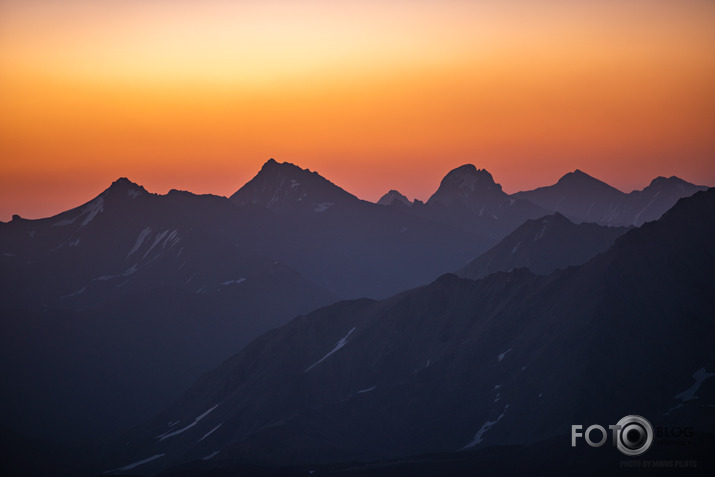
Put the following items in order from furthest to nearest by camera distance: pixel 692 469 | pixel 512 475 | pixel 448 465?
pixel 448 465, pixel 512 475, pixel 692 469

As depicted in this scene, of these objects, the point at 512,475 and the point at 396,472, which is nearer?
the point at 512,475

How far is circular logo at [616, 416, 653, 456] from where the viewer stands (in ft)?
574

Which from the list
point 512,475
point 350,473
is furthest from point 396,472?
point 512,475

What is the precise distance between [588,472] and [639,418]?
30.2 metres

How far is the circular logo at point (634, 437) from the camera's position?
17488 centimetres

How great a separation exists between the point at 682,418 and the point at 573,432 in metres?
21.0

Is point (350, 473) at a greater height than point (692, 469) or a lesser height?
greater

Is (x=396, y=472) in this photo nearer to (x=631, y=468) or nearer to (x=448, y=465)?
(x=448, y=465)

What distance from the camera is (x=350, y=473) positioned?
19950cm

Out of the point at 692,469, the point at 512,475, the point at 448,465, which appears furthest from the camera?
the point at 448,465

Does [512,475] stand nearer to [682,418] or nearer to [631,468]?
[631,468]

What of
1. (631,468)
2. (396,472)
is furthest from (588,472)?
(396,472)

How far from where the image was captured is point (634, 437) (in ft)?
599

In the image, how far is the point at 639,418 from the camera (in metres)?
198
